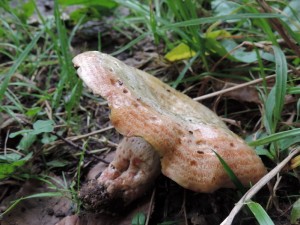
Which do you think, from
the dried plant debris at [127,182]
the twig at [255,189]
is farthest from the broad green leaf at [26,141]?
the twig at [255,189]

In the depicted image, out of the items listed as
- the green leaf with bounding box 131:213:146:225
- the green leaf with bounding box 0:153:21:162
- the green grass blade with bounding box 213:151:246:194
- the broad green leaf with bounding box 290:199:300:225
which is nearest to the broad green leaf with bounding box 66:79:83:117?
the green leaf with bounding box 0:153:21:162

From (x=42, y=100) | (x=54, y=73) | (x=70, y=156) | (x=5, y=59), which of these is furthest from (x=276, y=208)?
(x=5, y=59)

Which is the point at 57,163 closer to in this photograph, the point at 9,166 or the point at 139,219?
the point at 9,166

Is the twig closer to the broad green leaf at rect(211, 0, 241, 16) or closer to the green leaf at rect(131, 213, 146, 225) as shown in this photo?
the green leaf at rect(131, 213, 146, 225)

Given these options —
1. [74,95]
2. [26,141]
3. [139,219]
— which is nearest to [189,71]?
[74,95]

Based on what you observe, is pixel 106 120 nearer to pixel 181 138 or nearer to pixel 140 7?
pixel 140 7

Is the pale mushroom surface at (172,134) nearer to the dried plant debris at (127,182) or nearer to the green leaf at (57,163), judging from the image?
the dried plant debris at (127,182)
